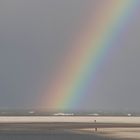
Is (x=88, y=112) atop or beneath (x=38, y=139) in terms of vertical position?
atop

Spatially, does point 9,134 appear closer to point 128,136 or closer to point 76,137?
point 76,137

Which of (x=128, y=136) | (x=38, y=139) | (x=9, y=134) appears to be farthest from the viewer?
(x=128, y=136)

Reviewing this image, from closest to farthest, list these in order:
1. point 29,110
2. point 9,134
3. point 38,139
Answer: point 38,139 < point 9,134 < point 29,110

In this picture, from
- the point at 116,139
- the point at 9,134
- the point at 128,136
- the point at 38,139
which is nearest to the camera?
the point at 38,139

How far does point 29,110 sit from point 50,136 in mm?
91413

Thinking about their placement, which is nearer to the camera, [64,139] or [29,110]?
[64,139]

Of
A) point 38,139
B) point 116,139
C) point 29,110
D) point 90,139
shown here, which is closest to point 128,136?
point 116,139

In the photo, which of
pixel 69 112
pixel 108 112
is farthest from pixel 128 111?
pixel 69 112

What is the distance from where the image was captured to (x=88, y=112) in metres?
122

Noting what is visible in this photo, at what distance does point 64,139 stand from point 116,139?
7.28m

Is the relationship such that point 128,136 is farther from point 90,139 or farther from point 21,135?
point 21,135

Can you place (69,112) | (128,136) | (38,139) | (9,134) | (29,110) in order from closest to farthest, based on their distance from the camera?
1. (38,139)
2. (9,134)
3. (128,136)
4. (69,112)
5. (29,110)

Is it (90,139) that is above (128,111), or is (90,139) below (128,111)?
below

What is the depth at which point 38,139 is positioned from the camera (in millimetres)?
39031
